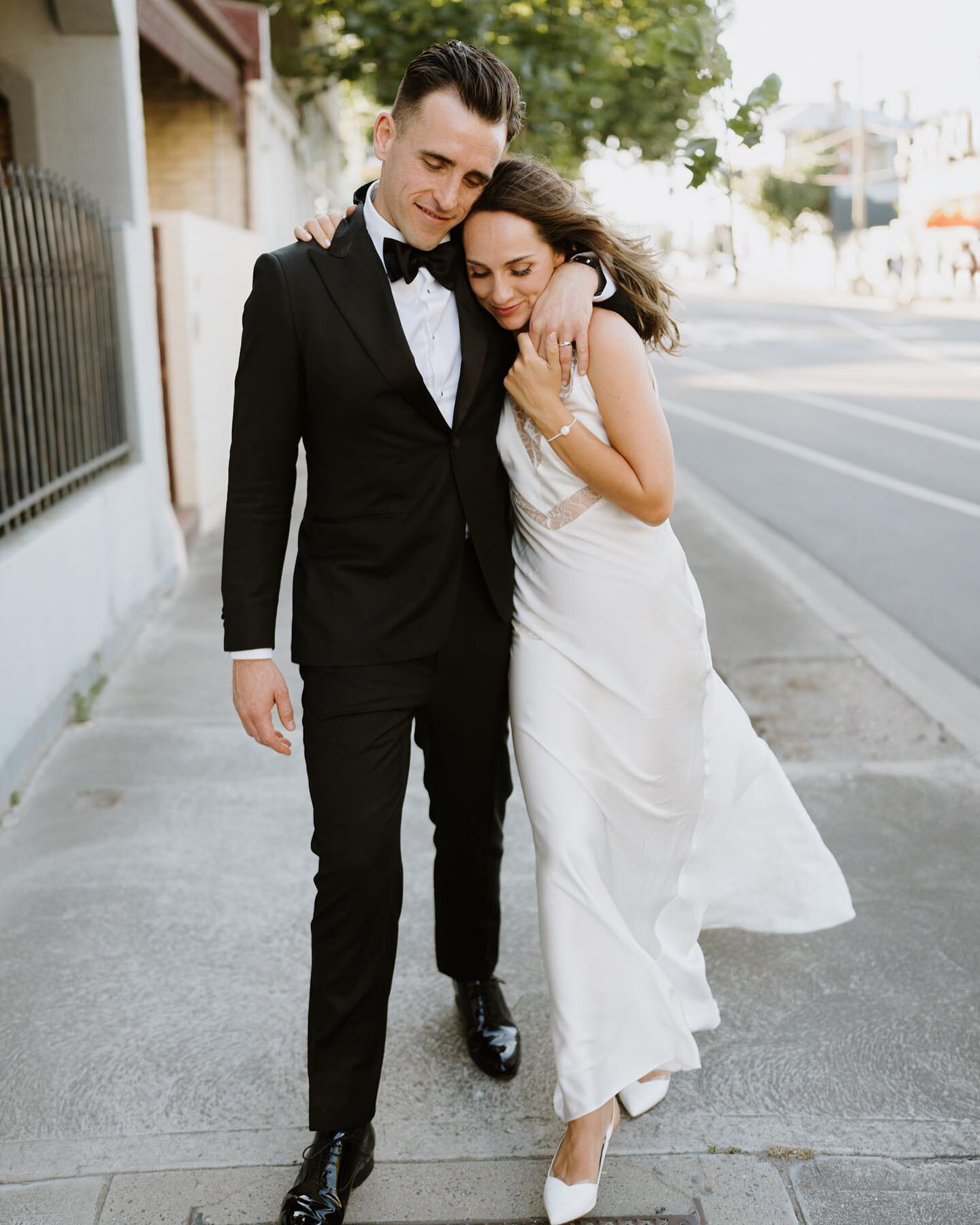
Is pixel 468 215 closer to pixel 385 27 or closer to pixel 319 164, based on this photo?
pixel 385 27

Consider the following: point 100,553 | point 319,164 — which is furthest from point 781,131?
point 100,553

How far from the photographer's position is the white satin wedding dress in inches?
102

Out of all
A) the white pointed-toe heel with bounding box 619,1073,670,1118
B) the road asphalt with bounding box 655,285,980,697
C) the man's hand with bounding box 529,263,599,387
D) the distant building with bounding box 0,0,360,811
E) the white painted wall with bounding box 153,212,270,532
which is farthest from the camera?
the white painted wall with bounding box 153,212,270,532

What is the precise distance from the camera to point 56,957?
3.53 m

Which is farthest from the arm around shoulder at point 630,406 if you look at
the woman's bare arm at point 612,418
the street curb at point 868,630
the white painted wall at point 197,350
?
the white painted wall at point 197,350

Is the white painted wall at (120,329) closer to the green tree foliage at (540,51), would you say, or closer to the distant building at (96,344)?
the distant building at (96,344)

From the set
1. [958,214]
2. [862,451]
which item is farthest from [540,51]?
[958,214]

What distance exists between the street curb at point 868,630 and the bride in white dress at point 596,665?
2.74m

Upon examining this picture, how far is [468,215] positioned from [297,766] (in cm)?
286

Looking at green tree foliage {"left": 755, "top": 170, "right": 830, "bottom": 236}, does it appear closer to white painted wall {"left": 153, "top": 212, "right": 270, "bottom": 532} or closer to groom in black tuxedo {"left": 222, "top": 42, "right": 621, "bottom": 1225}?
white painted wall {"left": 153, "top": 212, "right": 270, "bottom": 532}

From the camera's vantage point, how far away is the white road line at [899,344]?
23.1m

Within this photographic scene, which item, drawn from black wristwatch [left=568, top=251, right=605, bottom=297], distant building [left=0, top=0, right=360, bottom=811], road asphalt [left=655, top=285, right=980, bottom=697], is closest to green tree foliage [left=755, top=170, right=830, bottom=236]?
road asphalt [left=655, top=285, right=980, bottom=697]

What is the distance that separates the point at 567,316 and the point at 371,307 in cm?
36

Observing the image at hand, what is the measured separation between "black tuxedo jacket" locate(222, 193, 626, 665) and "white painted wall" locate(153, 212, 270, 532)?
5992 millimetres
